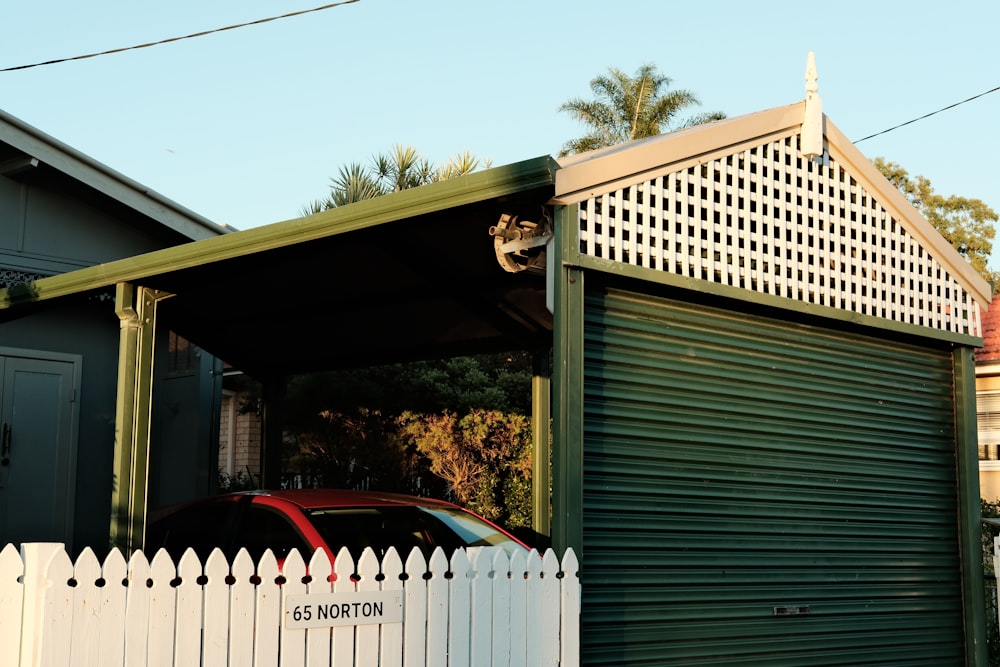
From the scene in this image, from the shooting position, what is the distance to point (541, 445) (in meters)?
11.3

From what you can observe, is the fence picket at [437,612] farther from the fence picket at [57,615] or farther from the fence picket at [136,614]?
the fence picket at [57,615]

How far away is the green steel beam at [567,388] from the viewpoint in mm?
6758

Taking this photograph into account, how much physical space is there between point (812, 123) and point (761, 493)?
279 cm

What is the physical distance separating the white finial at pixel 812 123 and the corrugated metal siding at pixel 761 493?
133cm

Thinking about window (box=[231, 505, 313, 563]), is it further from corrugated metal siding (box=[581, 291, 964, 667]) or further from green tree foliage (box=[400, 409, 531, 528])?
green tree foliage (box=[400, 409, 531, 528])

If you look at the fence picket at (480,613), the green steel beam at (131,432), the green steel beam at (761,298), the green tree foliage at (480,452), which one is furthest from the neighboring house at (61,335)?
the green tree foliage at (480,452)

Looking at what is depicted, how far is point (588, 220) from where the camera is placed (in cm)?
720

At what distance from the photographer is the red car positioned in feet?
26.4

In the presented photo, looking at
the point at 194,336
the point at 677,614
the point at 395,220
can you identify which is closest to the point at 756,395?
the point at 677,614

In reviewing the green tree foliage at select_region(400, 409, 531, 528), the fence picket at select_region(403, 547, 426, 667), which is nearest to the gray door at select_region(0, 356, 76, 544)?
the fence picket at select_region(403, 547, 426, 667)

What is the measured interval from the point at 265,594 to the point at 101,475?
22.7 ft

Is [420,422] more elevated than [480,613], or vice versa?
[420,422]

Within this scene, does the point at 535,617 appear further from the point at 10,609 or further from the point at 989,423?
the point at 989,423

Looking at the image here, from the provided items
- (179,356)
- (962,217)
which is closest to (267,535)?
(179,356)
